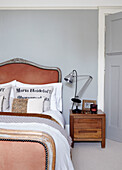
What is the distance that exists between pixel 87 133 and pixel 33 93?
103 centimetres

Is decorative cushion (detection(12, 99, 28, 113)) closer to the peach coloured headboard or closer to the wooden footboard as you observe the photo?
the peach coloured headboard

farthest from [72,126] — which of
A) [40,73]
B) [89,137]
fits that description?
[40,73]

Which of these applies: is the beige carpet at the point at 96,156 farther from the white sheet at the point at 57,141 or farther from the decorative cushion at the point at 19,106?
the decorative cushion at the point at 19,106

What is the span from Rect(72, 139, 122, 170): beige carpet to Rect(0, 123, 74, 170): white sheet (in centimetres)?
60

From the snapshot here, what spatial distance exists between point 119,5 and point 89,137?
2260mm

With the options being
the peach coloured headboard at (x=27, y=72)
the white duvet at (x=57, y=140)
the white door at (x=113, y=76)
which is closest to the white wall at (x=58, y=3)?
the white door at (x=113, y=76)

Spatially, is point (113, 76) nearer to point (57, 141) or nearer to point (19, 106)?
point (19, 106)

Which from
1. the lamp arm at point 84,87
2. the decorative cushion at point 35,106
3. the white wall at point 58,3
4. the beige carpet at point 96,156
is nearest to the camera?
the beige carpet at point 96,156

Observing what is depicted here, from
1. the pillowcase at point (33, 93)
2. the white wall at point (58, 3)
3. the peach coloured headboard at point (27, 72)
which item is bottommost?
the pillowcase at point (33, 93)

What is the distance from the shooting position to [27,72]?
139 inches

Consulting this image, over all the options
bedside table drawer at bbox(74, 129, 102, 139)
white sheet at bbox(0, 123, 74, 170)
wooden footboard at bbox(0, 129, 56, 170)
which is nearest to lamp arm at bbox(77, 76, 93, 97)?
bedside table drawer at bbox(74, 129, 102, 139)

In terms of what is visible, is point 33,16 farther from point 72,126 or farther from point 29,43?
point 72,126

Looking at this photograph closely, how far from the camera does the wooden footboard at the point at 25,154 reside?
1707 millimetres

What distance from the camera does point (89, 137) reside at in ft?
10.3
